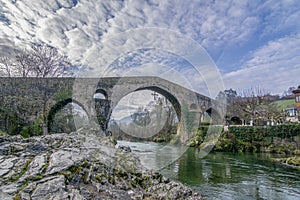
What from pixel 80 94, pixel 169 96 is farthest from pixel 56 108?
pixel 169 96

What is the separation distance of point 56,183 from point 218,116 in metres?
28.7

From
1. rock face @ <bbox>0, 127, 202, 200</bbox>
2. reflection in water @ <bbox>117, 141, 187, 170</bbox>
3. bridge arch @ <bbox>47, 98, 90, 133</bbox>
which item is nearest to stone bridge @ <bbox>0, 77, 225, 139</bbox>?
bridge arch @ <bbox>47, 98, 90, 133</bbox>

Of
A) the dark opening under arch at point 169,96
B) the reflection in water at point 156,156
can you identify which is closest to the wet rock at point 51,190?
the reflection in water at point 156,156

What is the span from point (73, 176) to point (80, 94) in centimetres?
1397

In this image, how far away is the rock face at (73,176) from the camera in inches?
108

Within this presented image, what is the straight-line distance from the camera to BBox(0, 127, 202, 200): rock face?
9.00 feet

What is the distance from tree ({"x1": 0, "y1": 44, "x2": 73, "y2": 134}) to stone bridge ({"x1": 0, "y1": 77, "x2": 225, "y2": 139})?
0.91 feet

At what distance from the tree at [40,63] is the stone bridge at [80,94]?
276 millimetres

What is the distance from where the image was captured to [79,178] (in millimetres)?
3154

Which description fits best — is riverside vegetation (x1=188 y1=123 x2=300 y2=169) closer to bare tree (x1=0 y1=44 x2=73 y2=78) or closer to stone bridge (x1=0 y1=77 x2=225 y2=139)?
stone bridge (x1=0 y1=77 x2=225 y2=139)

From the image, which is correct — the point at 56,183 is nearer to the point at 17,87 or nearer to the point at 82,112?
the point at 17,87

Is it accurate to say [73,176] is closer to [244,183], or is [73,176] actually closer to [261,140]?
[244,183]

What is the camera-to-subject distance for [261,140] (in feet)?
60.0

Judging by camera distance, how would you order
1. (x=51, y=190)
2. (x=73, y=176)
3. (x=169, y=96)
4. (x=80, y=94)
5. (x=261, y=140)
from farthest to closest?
(x=169, y=96), (x=261, y=140), (x=80, y=94), (x=73, y=176), (x=51, y=190)
